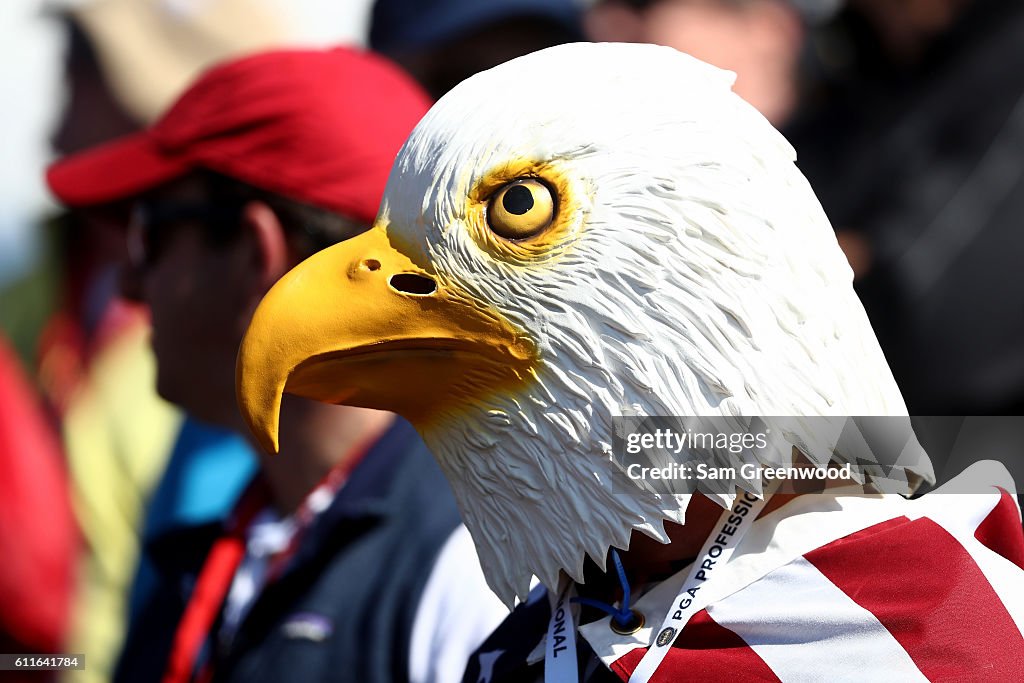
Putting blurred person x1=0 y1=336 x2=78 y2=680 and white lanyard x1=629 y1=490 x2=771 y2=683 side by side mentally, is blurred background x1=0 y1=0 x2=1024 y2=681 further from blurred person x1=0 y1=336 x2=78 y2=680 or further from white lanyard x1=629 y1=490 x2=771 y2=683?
white lanyard x1=629 y1=490 x2=771 y2=683

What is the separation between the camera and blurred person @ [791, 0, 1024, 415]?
11.6 feet

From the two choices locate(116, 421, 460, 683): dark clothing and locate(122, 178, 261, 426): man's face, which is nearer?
locate(116, 421, 460, 683): dark clothing

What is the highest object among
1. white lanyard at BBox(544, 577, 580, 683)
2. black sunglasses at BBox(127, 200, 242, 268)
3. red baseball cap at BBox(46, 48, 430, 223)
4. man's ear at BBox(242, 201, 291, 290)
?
white lanyard at BBox(544, 577, 580, 683)

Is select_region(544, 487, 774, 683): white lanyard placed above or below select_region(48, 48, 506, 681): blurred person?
above

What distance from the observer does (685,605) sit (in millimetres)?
1650

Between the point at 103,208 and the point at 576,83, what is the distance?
5.97 ft

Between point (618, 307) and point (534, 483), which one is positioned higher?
point (618, 307)

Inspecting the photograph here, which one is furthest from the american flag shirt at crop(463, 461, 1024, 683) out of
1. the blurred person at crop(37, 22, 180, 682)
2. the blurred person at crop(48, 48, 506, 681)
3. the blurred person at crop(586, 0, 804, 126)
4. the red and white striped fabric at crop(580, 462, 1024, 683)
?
the blurred person at crop(586, 0, 804, 126)

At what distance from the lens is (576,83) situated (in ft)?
5.52

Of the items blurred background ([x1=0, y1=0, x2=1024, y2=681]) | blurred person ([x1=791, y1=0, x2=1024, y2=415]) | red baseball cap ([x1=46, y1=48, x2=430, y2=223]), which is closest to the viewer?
red baseball cap ([x1=46, y1=48, x2=430, y2=223])

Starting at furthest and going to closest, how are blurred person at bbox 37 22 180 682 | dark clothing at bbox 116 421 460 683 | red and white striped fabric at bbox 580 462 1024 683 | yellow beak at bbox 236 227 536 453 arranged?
blurred person at bbox 37 22 180 682
dark clothing at bbox 116 421 460 683
yellow beak at bbox 236 227 536 453
red and white striped fabric at bbox 580 462 1024 683

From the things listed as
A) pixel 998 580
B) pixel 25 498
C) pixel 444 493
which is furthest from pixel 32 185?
pixel 998 580

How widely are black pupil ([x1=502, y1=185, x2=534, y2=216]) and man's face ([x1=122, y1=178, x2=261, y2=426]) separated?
1.35 metres

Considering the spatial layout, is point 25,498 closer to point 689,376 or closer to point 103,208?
point 103,208
